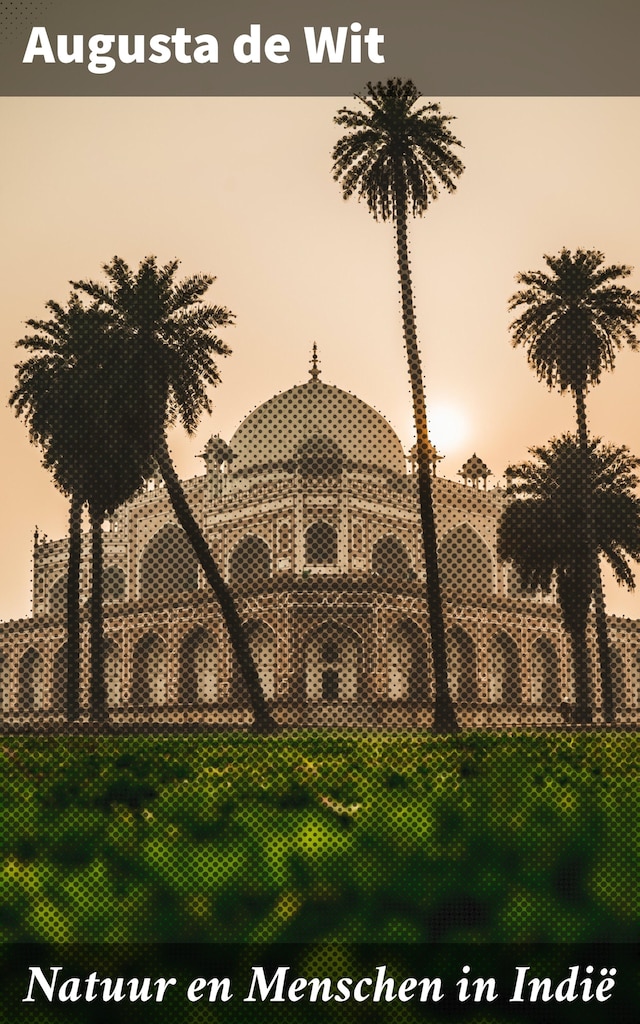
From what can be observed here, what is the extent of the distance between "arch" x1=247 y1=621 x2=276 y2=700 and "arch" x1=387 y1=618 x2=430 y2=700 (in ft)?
12.8

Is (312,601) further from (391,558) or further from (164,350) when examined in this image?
(164,350)

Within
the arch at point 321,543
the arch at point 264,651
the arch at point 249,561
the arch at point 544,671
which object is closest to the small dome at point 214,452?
the arch at point 249,561

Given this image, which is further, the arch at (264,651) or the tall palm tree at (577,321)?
the arch at (264,651)

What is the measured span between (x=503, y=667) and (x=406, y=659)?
6.28 m

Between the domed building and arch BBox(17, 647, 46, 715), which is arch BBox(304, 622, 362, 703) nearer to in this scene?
the domed building

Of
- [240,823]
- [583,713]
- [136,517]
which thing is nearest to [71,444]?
[583,713]

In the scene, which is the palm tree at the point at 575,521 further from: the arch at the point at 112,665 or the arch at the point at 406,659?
the arch at the point at 112,665

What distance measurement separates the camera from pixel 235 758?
2.62 m

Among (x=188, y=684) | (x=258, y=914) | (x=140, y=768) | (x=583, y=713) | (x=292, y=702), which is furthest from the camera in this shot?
(x=188, y=684)

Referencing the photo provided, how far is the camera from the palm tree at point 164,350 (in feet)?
72.6

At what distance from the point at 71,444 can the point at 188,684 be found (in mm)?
18542

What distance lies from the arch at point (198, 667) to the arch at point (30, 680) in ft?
23.8

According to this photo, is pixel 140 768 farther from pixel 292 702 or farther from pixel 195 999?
pixel 292 702

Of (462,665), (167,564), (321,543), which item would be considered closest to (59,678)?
(167,564)
